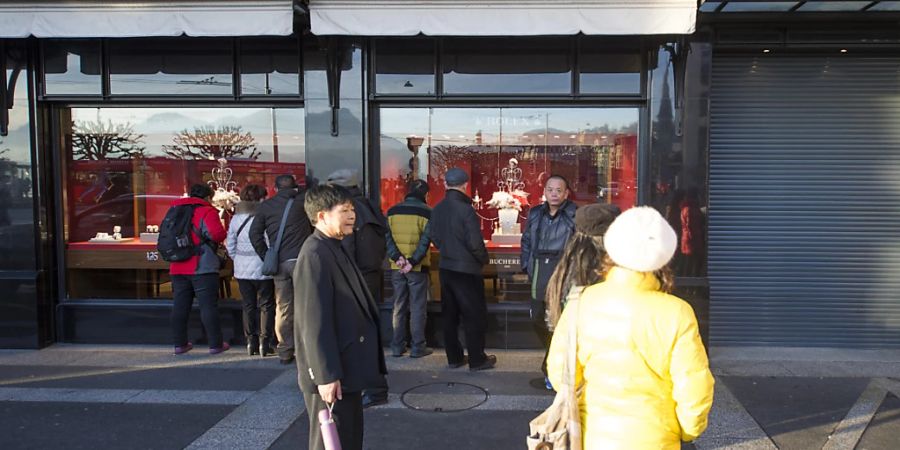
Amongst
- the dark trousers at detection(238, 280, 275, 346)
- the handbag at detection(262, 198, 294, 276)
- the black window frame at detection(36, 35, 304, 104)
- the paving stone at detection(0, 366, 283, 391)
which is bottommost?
the paving stone at detection(0, 366, 283, 391)

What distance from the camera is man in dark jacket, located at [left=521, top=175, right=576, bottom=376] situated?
4.93 meters

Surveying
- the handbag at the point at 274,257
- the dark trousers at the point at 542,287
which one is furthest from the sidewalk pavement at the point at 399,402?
the handbag at the point at 274,257

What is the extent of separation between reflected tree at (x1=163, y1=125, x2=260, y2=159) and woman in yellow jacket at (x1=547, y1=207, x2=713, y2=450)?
585 centimetres

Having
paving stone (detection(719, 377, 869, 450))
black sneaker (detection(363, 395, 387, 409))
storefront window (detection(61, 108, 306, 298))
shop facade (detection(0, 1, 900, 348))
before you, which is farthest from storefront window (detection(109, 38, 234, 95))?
paving stone (detection(719, 377, 869, 450))

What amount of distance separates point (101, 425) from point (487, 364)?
314cm

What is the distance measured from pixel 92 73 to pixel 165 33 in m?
1.73

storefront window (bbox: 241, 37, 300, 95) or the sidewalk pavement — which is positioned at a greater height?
storefront window (bbox: 241, 37, 300, 95)

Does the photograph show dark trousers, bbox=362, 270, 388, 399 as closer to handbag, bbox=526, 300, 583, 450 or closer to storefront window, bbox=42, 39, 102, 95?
handbag, bbox=526, 300, 583, 450

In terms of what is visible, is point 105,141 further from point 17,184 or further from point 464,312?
point 464,312

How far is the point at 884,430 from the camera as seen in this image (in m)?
4.36

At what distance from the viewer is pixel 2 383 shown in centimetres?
545

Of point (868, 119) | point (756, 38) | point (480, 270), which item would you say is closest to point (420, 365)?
point (480, 270)

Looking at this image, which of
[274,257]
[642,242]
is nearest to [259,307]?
[274,257]

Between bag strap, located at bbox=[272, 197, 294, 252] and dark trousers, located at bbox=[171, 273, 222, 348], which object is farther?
dark trousers, located at bbox=[171, 273, 222, 348]
